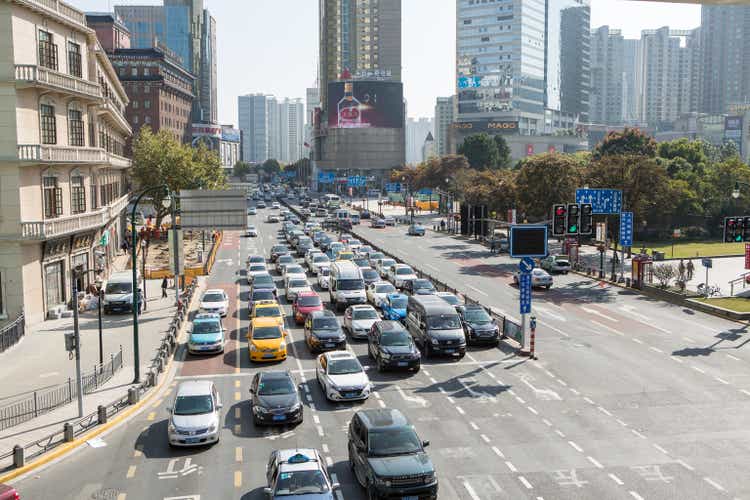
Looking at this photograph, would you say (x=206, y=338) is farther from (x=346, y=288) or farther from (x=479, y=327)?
(x=479, y=327)

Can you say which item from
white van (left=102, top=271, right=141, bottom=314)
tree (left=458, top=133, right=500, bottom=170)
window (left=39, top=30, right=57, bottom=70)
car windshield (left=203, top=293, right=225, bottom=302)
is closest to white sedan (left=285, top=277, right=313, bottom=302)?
car windshield (left=203, top=293, right=225, bottom=302)

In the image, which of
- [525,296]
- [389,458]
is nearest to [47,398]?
[389,458]

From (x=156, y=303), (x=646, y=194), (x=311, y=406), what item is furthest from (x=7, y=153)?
(x=646, y=194)

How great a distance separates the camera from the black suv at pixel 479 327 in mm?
34625

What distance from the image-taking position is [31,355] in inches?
1358

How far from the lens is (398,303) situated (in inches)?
1577

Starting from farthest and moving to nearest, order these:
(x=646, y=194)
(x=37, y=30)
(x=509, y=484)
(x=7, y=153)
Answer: (x=646, y=194), (x=37, y=30), (x=7, y=153), (x=509, y=484)

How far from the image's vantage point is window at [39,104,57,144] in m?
43.0

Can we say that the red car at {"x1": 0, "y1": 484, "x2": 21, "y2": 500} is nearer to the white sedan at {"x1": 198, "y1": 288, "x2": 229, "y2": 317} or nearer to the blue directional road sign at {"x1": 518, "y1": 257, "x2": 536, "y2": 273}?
the blue directional road sign at {"x1": 518, "y1": 257, "x2": 536, "y2": 273}

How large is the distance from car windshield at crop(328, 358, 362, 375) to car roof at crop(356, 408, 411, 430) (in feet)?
21.8

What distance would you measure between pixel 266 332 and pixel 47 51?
2385cm

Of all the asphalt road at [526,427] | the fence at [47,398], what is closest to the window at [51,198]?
the asphalt road at [526,427]

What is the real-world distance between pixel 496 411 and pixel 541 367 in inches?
269

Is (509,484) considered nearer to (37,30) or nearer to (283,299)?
(283,299)
